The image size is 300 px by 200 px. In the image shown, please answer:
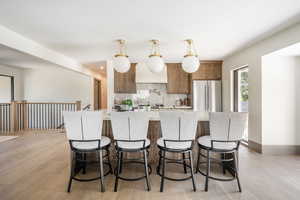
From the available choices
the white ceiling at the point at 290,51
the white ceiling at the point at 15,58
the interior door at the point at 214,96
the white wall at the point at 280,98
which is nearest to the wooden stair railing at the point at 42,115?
the white ceiling at the point at 15,58

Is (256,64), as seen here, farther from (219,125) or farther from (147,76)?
(147,76)

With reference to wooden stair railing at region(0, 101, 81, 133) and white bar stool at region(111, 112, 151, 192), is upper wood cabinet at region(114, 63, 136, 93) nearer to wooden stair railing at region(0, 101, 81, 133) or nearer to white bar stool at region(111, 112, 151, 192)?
wooden stair railing at region(0, 101, 81, 133)

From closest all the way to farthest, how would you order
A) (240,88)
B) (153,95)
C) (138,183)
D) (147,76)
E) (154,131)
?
(138,183) < (154,131) < (240,88) < (147,76) < (153,95)

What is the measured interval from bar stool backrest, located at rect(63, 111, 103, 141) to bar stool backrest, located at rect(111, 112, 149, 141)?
9.4 inches

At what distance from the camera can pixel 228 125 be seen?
2.04m

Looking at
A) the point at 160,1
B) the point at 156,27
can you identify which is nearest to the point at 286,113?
the point at 156,27

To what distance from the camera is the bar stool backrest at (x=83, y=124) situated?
206 centimetres

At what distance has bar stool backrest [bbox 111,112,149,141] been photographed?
2023mm

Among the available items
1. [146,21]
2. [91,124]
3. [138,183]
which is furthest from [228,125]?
[146,21]

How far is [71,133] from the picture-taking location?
→ 2.08 metres

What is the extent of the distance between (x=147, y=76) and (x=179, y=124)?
3024 millimetres

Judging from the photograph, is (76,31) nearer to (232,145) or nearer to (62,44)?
(62,44)

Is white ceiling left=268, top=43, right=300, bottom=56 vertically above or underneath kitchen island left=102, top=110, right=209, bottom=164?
above

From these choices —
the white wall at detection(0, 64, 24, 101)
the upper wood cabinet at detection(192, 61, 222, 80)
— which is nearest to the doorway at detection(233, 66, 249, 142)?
the upper wood cabinet at detection(192, 61, 222, 80)
